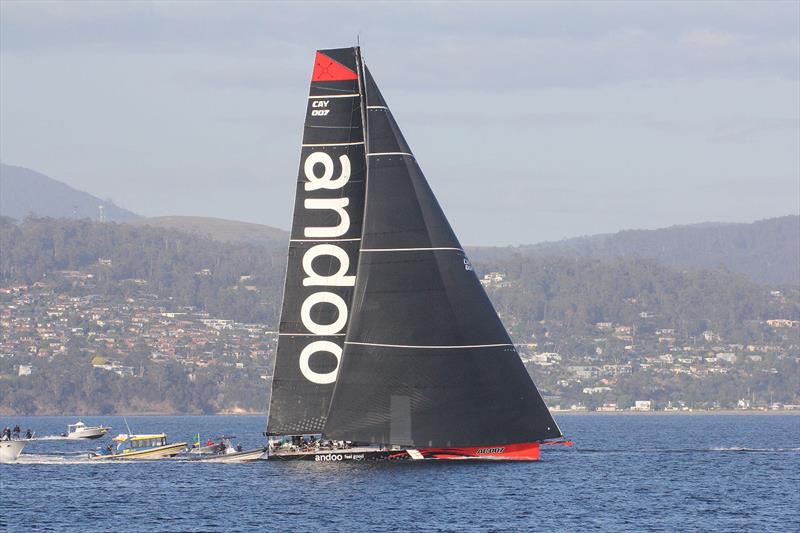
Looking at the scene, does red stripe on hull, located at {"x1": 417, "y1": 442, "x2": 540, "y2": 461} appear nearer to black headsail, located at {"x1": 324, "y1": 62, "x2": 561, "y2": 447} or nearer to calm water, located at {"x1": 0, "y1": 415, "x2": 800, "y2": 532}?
calm water, located at {"x1": 0, "y1": 415, "x2": 800, "y2": 532}

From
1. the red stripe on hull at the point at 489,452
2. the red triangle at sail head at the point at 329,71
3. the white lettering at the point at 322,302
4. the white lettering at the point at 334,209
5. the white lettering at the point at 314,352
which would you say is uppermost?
the red triangle at sail head at the point at 329,71

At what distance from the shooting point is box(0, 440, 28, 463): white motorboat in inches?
3054

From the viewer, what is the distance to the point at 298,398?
217 feet

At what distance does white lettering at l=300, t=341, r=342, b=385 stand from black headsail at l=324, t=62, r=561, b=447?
213cm

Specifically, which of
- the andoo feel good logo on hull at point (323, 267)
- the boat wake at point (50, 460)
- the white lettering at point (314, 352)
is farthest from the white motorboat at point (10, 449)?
the andoo feel good logo on hull at point (323, 267)

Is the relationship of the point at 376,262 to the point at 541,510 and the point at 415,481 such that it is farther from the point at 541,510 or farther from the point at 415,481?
the point at 541,510

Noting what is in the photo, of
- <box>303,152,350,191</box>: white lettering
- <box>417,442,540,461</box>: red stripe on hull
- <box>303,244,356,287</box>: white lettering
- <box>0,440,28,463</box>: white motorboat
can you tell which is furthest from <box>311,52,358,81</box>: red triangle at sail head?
<box>0,440,28,463</box>: white motorboat

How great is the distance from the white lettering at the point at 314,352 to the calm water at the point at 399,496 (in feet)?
12.0

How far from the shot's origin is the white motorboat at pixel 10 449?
254ft

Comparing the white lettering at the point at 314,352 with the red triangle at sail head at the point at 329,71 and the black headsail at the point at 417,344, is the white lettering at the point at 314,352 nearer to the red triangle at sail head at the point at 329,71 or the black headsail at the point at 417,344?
the black headsail at the point at 417,344

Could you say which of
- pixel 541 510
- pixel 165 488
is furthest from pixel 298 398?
pixel 541 510

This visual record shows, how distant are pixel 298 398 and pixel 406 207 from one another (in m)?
9.60

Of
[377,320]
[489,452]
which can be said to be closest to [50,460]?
[377,320]

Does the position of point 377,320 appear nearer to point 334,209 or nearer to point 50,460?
point 334,209
